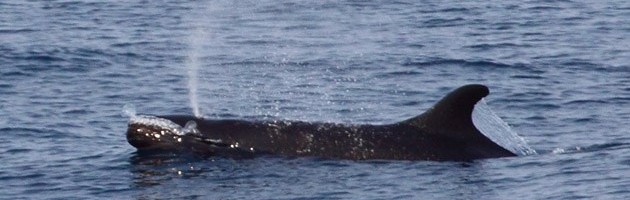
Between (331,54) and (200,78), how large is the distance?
3368mm

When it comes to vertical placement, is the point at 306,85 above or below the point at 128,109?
below

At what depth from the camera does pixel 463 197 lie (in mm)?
19203

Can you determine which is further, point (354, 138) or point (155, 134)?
point (155, 134)

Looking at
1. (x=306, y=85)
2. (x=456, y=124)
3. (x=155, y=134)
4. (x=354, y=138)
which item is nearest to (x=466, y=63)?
(x=306, y=85)

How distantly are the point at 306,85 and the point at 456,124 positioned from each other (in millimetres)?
7530

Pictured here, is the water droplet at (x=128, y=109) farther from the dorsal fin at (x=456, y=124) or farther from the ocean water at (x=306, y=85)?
the dorsal fin at (x=456, y=124)

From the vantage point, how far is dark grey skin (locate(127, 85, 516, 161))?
21.4 metres

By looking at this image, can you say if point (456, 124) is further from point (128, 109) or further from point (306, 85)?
point (306, 85)

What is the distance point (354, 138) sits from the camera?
21688 mm

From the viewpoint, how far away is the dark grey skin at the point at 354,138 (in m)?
21.4

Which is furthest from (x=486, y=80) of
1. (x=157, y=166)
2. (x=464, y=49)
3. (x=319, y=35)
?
(x=157, y=166)

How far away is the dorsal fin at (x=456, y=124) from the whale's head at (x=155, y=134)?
2882 mm

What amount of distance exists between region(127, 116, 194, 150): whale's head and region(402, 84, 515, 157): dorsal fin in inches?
113

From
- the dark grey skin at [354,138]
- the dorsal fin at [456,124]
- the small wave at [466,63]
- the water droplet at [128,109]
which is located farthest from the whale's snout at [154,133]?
the small wave at [466,63]
